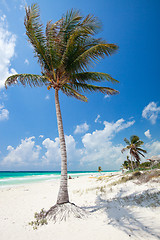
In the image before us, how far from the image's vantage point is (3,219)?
5547 millimetres

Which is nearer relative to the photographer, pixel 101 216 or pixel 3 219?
pixel 101 216

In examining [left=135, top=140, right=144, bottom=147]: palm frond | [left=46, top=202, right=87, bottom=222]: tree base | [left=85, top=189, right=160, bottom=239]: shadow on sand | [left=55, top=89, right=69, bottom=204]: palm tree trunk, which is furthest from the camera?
[left=135, top=140, right=144, bottom=147]: palm frond

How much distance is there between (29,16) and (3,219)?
8913 mm

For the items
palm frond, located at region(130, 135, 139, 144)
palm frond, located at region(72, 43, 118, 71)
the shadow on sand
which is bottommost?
the shadow on sand

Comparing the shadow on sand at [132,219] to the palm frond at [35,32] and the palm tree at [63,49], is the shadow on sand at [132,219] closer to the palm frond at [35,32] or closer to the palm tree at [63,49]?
the palm tree at [63,49]

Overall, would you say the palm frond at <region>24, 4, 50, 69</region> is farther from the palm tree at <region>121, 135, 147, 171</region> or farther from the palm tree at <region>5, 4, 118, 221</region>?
the palm tree at <region>121, 135, 147, 171</region>

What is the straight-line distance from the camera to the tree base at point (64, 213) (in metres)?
4.72

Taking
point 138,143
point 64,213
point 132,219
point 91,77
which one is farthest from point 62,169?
point 138,143

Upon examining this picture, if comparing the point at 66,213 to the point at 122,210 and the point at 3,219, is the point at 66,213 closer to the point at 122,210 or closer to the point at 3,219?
the point at 122,210

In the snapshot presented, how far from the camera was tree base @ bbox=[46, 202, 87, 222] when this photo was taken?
15.5ft

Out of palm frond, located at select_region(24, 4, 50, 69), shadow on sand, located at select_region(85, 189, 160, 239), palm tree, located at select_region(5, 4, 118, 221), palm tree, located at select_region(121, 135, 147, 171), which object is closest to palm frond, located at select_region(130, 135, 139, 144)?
palm tree, located at select_region(121, 135, 147, 171)

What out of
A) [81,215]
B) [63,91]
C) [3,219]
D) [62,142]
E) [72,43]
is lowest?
[3,219]

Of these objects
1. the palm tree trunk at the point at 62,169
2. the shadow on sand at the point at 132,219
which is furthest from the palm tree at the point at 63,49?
the shadow on sand at the point at 132,219

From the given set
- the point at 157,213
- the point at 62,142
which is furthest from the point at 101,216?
the point at 62,142
